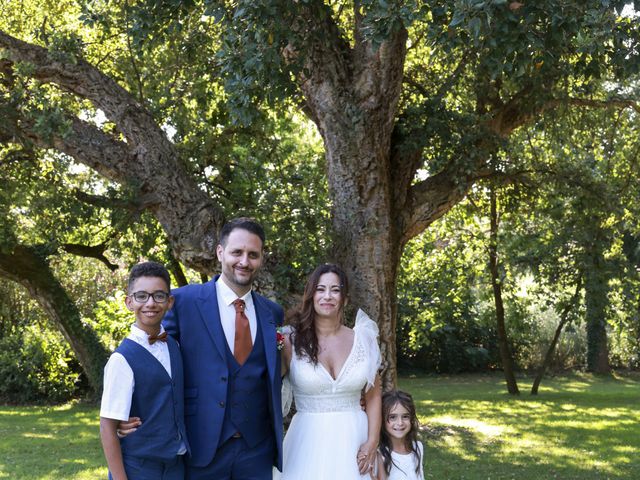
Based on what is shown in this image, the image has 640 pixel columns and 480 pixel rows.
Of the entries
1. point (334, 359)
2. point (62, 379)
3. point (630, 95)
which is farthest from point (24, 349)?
point (334, 359)

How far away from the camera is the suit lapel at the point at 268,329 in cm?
434

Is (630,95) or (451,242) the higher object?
(630,95)

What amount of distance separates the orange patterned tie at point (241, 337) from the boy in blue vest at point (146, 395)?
369mm

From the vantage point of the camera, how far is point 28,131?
9188mm

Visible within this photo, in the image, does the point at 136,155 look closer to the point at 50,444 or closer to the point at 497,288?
the point at 50,444

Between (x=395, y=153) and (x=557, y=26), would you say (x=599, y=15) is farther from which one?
(x=395, y=153)

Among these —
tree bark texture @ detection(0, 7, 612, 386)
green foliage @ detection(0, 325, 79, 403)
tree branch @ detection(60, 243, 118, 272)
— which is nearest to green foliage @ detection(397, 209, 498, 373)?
tree branch @ detection(60, 243, 118, 272)

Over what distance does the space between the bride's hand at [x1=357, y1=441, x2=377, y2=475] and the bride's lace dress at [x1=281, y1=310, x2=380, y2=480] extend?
0.03m

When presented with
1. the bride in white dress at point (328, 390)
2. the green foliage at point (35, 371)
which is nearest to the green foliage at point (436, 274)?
the green foliage at point (35, 371)

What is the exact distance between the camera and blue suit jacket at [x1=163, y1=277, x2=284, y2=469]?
13.5 feet

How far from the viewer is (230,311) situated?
14.5ft

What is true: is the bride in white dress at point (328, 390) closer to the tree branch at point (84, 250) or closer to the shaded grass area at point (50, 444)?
the shaded grass area at point (50, 444)

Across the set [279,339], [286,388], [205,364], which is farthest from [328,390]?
[205,364]

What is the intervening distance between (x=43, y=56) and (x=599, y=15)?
6216 mm
